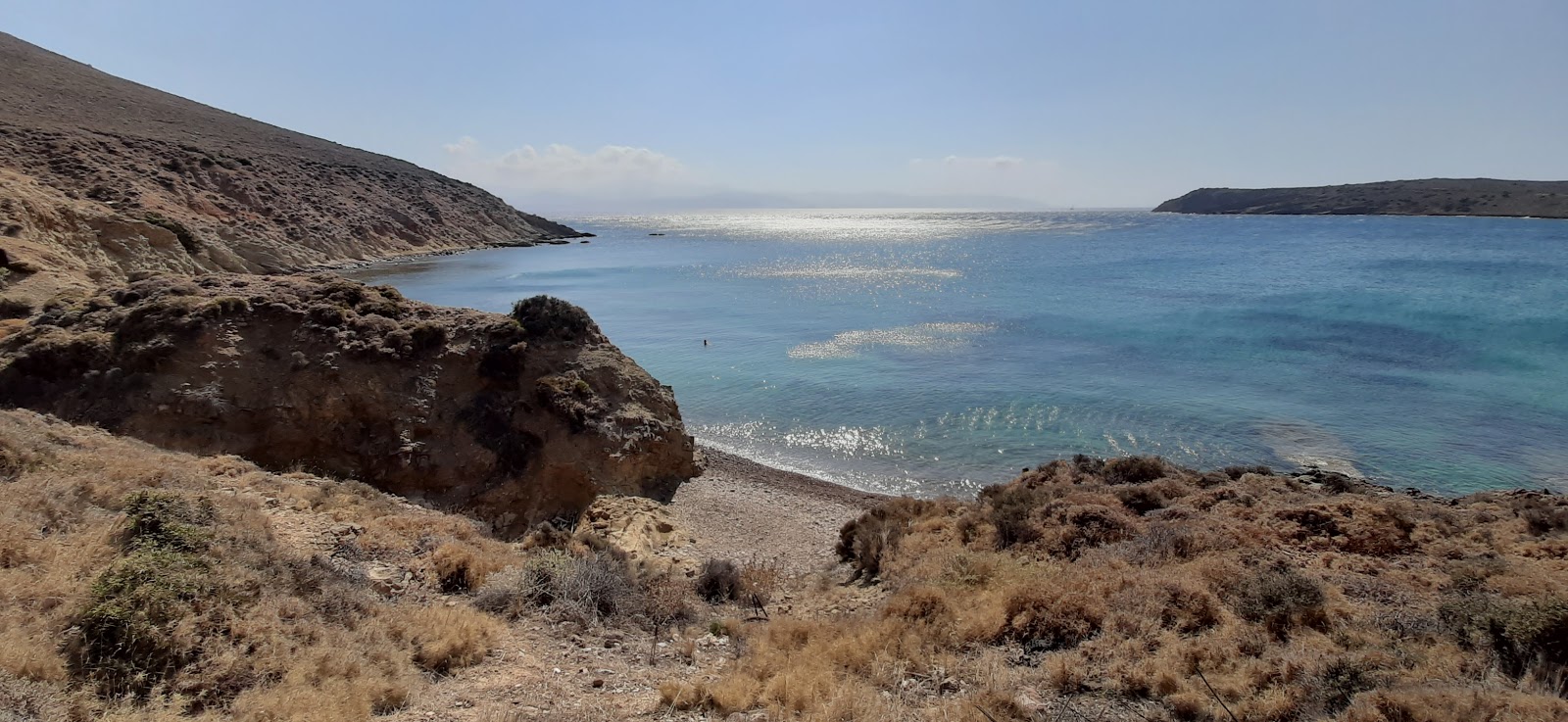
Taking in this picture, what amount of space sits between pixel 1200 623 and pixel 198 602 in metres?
8.80

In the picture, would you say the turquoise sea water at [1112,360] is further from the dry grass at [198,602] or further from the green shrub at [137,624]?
the green shrub at [137,624]

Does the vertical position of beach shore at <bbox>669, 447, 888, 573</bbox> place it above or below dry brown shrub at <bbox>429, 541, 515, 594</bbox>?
below

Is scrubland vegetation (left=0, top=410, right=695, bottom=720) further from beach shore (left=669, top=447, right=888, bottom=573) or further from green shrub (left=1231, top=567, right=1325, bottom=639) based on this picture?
green shrub (left=1231, top=567, right=1325, bottom=639)

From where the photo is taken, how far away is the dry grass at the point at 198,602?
4.90 meters

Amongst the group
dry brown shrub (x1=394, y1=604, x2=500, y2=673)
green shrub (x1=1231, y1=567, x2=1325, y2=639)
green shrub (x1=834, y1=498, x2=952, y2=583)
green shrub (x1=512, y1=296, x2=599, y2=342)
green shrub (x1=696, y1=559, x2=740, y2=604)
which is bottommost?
green shrub (x1=834, y1=498, x2=952, y2=583)

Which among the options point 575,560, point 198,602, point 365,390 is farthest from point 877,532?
point 365,390

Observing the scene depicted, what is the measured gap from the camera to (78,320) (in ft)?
48.2

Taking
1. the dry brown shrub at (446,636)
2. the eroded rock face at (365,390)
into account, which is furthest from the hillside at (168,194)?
the dry brown shrub at (446,636)

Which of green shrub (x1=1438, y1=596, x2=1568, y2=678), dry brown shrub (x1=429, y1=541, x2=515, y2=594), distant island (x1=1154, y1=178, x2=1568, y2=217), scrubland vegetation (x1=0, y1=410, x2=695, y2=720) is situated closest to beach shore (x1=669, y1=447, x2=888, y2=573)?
scrubland vegetation (x1=0, y1=410, x2=695, y2=720)

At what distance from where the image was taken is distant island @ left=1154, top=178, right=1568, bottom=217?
367 ft

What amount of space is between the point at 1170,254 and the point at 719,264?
4919cm

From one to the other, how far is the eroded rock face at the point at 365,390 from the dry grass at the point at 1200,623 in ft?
21.4

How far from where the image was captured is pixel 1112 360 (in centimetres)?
3005

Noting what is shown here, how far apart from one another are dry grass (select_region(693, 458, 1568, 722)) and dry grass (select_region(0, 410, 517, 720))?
2.67 m
